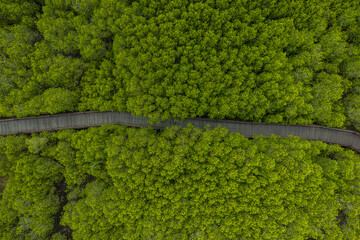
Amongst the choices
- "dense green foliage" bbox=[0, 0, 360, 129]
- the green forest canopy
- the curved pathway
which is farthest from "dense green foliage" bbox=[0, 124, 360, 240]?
"dense green foliage" bbox=[0, 0, 360, 129]

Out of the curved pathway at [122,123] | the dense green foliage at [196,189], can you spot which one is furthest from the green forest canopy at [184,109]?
the curved pathway at [122,123]

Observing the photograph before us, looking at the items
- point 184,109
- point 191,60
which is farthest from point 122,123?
point 191,60

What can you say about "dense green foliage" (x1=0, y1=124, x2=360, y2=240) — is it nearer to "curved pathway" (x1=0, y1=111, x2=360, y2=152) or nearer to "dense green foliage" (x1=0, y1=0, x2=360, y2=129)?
"curved pathway" (x1=0, y1=111, x2=360, y2=152)

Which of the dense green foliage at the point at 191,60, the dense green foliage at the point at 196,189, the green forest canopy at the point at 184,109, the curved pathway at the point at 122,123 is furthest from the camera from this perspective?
the curved pathway at the point at 122,123

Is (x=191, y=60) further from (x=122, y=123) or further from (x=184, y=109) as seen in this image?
(x=122, y=123)

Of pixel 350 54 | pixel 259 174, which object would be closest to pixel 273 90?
pixel 259 174

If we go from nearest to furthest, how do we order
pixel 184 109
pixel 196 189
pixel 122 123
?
pixel 196 189 → pixel 184 109 → pixel 122 123

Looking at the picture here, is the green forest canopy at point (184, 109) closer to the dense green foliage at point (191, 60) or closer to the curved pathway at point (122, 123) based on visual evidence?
the dense green foliage at point (191, 60)
